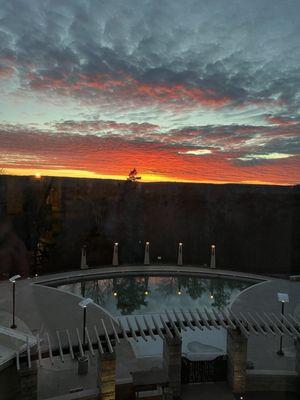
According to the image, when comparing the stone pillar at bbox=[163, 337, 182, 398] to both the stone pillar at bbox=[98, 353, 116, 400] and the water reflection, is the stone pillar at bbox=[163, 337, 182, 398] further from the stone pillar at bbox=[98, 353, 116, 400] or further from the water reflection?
the water reflection

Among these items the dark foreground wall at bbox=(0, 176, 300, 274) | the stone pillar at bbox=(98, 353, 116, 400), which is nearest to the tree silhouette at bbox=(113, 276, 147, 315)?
the dark foreground wall at bbox=(0, 176, 300, 274)

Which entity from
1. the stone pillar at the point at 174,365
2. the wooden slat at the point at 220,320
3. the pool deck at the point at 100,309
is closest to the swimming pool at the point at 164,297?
the pool deck at the point at 100,309

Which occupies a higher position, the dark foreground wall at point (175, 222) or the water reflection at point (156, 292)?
the dark foreground wall at point (175, 222)

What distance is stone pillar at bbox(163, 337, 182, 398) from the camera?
28.3ft

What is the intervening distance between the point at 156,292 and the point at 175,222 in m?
7.98

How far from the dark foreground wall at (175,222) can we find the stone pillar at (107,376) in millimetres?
13506

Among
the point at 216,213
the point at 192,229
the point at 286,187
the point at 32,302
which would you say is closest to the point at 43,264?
the point at 32,302

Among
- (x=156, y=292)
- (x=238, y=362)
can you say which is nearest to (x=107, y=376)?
(x=238, y=362)

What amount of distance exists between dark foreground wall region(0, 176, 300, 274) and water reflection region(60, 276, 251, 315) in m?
4.13

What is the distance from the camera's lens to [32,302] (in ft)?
44.9

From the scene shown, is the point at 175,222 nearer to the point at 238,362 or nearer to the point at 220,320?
the point at 220,320

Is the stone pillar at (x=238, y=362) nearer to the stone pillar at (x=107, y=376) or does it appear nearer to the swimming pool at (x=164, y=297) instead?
the swimming pool at (x=164, y=297)

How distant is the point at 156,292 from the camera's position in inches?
640

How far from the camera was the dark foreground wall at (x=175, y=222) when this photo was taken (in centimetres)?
2123
